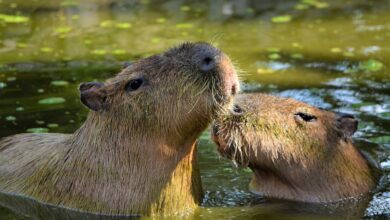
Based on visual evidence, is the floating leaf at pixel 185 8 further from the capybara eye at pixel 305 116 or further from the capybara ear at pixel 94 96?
the capybara ear at pixel 94 96

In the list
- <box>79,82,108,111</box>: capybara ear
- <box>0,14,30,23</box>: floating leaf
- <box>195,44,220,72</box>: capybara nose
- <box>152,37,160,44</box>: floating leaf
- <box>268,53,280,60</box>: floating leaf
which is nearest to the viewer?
<box>195,44,220,72</box>: capybara nose

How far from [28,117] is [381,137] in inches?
142

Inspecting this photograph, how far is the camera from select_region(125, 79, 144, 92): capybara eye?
6.40 meters

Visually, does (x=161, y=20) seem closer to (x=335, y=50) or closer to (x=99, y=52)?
(x=99, y=52)

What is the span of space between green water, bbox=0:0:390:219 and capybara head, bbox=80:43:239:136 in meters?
0.94

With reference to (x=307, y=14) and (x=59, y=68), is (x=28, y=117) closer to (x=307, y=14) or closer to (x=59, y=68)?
(x=59, y=68)

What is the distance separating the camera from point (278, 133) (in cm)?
711

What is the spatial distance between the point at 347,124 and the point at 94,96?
2.22 m

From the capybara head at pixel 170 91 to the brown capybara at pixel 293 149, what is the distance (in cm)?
71

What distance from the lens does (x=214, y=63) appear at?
19.5 ft

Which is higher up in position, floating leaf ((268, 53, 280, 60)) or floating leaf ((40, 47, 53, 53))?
floating leaf ((40, 47, 53, 53))

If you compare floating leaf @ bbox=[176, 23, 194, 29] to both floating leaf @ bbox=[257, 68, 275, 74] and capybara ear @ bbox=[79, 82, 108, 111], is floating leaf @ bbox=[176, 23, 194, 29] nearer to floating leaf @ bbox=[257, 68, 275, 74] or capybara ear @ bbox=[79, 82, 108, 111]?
floating leaf @ bbox=[257, 68, 275, 74]

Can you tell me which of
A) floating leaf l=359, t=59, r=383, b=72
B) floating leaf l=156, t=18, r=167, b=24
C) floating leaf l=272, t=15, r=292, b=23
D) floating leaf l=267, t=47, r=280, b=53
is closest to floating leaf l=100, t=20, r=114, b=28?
floating leaf l=156, t=18, r=167, b=24

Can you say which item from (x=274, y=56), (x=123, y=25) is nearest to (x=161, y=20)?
(x=123, y=25)
